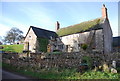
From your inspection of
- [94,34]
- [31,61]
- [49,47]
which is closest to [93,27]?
[94,34]

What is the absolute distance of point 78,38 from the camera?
2630 centimetres

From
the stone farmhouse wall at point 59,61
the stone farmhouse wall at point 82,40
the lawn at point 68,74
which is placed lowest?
the lawn at point 68,74

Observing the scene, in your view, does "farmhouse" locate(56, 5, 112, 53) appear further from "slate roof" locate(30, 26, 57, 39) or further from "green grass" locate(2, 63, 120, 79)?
"green grass" locate(2, 63, 120, 79)

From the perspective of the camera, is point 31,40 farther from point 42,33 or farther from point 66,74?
point 66,74

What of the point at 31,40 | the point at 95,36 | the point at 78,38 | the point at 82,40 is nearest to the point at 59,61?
the point at 95,36

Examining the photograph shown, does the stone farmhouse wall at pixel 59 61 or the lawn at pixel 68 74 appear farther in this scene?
the stone farmhouse wall at pixel 59 61

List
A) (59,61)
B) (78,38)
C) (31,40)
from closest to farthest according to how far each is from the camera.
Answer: (59,61) → (78,38) → (31,40)

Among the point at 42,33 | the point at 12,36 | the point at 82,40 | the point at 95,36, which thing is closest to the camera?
the point at 95,36

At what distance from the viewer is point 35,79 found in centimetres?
993

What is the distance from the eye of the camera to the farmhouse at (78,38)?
2341 centimetres

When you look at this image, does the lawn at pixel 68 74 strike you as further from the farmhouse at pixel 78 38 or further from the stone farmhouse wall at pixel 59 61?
the farmhouse at pixel 78 38

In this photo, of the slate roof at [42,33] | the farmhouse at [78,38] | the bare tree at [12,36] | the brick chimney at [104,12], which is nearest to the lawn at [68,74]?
the farmhouse at [78,38]

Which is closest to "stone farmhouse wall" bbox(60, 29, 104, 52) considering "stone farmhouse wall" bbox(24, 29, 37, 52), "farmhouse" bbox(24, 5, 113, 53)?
Result: "farmhouse" bbox(24, 5, 113, 53)

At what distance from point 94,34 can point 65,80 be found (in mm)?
16693
